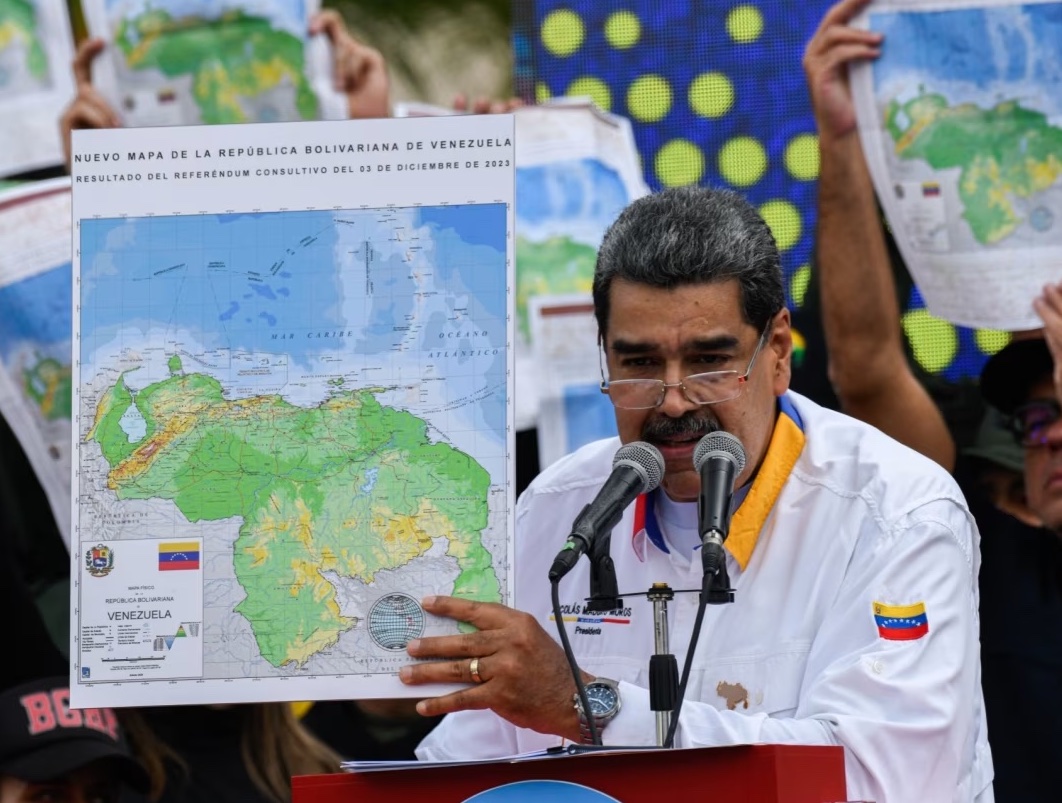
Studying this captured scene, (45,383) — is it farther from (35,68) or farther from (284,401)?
(284,401)

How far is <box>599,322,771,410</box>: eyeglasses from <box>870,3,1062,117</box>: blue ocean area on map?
1.51 m

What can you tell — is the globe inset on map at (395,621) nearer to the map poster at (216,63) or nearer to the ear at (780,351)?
the ear at (780,351)

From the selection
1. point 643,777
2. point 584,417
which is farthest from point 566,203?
point 643,777

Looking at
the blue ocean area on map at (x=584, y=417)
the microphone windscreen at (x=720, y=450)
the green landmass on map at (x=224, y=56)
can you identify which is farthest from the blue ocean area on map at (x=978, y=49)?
the microphone windscreen at (x=720, y=450)

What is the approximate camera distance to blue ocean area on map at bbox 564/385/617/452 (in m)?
4.20

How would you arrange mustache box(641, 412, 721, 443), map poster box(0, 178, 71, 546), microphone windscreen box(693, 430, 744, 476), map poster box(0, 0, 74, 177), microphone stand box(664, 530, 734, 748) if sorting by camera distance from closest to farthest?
microphone stand box(664, 530, 734, 748), microphone windscreen box(693, 430, 744, 476), mustache box(641, 412, 721, 443), map poster box(0, 178, 71, 546), map poster box(0, 0, 74, 177)

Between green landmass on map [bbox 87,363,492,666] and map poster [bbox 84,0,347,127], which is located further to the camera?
map poster [bbox 84,0,347,127]

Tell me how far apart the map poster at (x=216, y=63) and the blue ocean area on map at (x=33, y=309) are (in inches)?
21.1

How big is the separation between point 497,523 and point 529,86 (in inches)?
83.7

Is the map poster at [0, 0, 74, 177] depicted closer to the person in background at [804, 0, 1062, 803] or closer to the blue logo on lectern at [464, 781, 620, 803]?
the person in background at [804, 0, 1062, 803]

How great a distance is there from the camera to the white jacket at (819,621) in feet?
8.07

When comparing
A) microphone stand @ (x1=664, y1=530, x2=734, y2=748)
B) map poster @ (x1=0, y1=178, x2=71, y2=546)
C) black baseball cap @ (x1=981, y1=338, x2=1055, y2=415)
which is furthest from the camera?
map poster @ (x1=0, y1=178, x2=71, y2=546)

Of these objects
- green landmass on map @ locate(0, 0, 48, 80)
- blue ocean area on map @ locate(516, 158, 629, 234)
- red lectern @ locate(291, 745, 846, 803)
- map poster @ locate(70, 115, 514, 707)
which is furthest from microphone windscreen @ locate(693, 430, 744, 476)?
green landmass on map @ locate(0, 0, 48, 80)

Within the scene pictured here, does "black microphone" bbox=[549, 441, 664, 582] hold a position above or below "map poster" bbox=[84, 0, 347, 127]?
below
